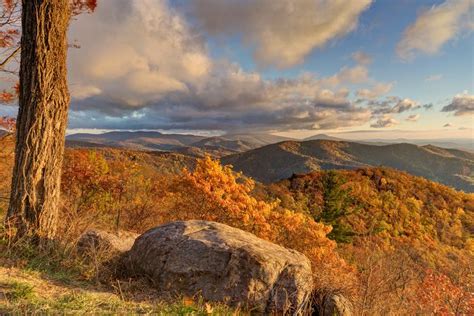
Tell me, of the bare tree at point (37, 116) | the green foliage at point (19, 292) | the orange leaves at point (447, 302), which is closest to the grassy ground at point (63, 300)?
the green foliage at point (19, 292)

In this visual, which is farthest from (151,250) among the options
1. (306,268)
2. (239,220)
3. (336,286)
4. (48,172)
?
(239,220)

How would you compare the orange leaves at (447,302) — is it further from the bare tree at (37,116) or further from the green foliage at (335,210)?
the green foliage at (335,210)

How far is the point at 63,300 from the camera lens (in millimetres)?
4684

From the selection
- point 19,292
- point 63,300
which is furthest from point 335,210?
point 19,292

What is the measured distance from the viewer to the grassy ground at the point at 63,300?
427 centimetres

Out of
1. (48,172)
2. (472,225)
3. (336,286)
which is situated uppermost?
(48,172)

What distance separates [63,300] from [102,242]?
2487 millimetres

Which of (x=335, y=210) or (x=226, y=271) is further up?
(x=226, y=271)

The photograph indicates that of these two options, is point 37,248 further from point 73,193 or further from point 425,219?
point 425,219

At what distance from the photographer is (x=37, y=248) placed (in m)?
6.31

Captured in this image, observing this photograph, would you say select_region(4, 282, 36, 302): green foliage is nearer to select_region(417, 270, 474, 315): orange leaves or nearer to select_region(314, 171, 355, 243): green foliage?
select_region(417, 270, 474, 315): orange leaves

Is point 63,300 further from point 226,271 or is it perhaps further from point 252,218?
point 252,218

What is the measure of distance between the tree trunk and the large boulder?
6.60 feet

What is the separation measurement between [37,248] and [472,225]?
10320 centimetres
